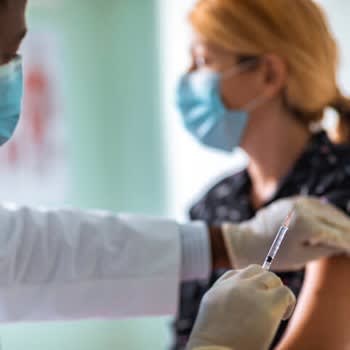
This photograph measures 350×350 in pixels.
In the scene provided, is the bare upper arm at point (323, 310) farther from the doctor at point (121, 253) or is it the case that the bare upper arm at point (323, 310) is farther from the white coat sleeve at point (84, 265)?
the white coat sleeve at point (84, 265)

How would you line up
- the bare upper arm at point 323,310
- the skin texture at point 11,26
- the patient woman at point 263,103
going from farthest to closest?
the patient woman at point 263,103 → the bare upper arm at point 323,310 → the skin texture at point 11,26

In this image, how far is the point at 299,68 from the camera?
181 centimetres

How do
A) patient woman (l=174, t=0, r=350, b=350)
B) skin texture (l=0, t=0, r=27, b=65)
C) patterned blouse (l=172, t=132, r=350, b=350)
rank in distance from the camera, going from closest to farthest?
skin texture (l=0, t=0, r=27, b=65) → patterned blouse (l=172, t=132, r=350, b=350) → patient woman (l=174, t=0, r=350, b=350)

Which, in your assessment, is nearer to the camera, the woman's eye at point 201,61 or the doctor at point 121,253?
the doctor at point 121,253

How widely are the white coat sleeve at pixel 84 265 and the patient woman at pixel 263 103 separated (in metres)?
0.28

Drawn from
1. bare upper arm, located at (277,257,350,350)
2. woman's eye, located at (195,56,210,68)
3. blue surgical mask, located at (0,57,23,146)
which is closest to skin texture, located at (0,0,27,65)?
blue surgical mask, located at (0,57,23,146)

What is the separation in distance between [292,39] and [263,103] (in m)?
0.18

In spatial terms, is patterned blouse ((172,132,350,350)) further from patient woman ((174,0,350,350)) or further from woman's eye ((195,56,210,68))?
woman's eye ((195,56,210,68))

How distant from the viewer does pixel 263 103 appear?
1.88 metres

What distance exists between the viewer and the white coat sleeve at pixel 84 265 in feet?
4.45

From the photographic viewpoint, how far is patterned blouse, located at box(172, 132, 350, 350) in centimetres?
157

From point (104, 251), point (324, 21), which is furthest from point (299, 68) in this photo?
point (104, 251)

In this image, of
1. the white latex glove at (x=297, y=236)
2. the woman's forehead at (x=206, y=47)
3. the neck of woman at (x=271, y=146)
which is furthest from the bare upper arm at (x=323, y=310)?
the woman's forehead at (x=206, y=47)

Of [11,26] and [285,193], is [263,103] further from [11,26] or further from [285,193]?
[11,26]
